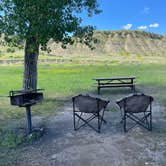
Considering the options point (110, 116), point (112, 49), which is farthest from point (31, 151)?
point (112, 49)

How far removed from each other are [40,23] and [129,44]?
394 ft

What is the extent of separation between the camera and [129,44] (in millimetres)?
125938

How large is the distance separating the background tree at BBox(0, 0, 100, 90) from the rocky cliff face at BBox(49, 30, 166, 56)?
93.3 meters

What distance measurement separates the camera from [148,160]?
4895 mm

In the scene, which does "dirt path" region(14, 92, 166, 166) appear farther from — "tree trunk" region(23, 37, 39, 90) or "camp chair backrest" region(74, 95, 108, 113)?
"tree trunk" region(23, 37, 39, 90)

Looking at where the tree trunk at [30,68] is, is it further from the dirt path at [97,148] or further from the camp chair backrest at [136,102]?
the camp chair backrest at [136,102]

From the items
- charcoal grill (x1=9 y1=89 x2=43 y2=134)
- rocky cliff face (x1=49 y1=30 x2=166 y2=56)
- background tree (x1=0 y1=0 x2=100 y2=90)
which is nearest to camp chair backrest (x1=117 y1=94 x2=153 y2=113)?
charcoal grill (x1=9 y1=89 x2=43 y2=134)

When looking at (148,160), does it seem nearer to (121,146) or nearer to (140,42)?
(121,146)

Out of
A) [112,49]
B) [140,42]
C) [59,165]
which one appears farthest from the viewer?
[140,42]

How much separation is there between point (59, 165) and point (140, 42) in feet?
421

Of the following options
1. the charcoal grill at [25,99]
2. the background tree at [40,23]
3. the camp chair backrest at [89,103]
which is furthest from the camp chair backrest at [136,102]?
the background tree at [40,23]

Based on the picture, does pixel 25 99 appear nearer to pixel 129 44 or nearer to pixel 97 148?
pixel 97 148

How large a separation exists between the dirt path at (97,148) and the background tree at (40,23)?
11.1ft

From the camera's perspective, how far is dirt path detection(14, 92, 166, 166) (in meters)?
4.90
